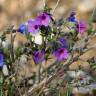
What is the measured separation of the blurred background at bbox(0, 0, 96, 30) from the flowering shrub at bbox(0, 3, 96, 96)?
2462mm

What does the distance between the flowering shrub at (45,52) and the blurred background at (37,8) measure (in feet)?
8.08

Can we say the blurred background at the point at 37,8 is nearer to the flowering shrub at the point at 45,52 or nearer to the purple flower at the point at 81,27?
the flowering shrub at the point at 45,52

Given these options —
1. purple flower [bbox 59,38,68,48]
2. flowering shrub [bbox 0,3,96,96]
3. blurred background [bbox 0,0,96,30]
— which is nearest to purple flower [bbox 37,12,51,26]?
flowering shrub [bbox 0,3,96,96]

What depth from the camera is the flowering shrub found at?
7.12 ft

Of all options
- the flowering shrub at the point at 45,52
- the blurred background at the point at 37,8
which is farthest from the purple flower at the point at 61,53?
the blurred background at the point at 37,8

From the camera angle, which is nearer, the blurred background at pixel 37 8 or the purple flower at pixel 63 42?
the purple flower at pixel 63 42

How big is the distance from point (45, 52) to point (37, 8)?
2.95 metres

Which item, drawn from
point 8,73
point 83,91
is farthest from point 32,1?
point 8,73

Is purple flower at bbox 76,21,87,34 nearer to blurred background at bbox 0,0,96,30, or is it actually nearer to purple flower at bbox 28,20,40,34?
purple flower at bbox 28,20,40,34

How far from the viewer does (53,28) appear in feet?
7.12

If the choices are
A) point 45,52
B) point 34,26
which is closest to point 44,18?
point 34,26

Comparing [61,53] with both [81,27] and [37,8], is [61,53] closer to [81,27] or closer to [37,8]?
[81,27]

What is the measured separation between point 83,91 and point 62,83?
817 mm

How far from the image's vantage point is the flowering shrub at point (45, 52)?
2.17 m
